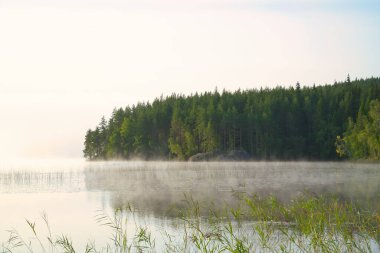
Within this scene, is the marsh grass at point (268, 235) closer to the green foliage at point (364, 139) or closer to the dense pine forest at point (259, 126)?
the green foliage at point (364, 139)

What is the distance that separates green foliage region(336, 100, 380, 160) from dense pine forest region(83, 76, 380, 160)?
0.24m

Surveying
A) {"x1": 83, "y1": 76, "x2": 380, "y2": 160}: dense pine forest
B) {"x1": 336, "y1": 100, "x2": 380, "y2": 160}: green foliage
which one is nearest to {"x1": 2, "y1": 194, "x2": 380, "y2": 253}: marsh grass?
{"x1": 336, "y1": 100, "x2": 380, "y2": 160}: green foliage

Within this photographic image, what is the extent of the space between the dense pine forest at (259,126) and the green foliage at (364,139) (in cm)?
24

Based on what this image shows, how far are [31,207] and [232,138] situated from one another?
3289 inches

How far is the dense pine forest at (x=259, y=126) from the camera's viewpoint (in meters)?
107

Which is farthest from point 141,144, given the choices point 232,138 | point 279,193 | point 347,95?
point 279,193

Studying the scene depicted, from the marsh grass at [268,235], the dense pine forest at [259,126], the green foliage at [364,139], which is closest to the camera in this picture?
the marsh grass at [268,235]

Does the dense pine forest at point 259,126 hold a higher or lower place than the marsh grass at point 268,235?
higher

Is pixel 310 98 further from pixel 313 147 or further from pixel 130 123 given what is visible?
pixel 130 123

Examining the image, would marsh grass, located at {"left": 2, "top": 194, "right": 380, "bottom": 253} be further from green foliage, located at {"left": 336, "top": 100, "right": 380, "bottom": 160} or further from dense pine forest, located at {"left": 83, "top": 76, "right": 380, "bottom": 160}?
dense pine forest, located at {"left": 83, "top": 76, "right": 380, "bottom": 160}

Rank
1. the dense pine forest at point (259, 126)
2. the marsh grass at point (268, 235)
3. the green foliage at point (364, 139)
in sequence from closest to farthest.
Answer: the marsh grass at point (268, 235)
the green foliage at point (364, 139)
the dense pine forest at point (259, 126)

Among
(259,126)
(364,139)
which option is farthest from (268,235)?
(259,126)

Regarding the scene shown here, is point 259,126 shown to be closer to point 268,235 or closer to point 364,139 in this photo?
point 364,139

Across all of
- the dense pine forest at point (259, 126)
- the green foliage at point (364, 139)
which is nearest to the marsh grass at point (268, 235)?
the green foliage at point (364, 139)
